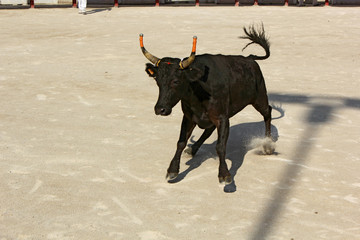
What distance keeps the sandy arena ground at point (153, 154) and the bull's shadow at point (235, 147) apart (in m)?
0.02

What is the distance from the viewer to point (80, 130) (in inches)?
311

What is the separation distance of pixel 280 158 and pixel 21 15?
15476 mm

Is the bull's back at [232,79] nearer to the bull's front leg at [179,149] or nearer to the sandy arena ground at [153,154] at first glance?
the bull's front leg at [179,149]

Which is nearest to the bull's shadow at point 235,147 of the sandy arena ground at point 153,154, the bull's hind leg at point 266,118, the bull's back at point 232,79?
the sandy arena ground at point 153,154

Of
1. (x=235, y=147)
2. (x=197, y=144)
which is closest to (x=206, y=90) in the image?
(x=197, y=144)

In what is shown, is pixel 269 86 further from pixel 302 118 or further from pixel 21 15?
pixel 21 15

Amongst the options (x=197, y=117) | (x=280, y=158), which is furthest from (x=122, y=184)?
(x=280, y=158)

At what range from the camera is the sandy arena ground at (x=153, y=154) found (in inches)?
203

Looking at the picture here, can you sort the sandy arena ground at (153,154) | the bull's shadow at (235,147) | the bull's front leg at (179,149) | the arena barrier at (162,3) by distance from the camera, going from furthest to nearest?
the arena barrier at (162,3) < the bull's shadow at (235,147) < the bull's front leg at (179,149) < the sandy arena ground at (153,154)

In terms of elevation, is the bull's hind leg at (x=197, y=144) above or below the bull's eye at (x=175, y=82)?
below

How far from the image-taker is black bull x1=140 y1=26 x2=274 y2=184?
5.58m

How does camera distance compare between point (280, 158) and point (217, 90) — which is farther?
point (280, 158)

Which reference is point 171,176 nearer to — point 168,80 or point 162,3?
point 168,80

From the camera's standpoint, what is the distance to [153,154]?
6.95m
